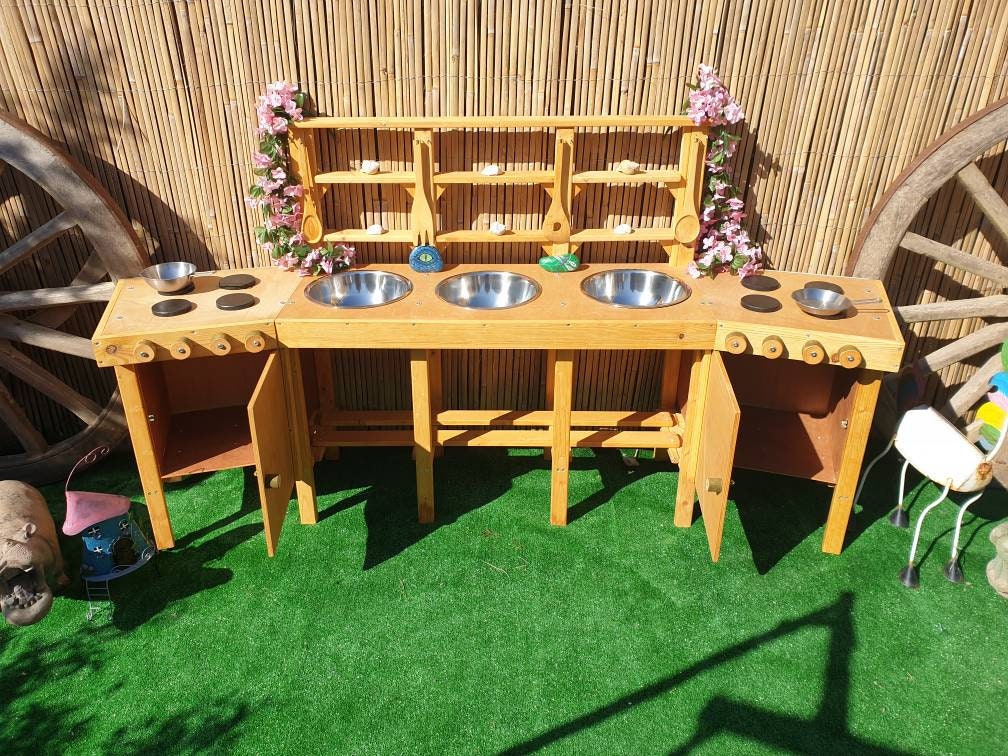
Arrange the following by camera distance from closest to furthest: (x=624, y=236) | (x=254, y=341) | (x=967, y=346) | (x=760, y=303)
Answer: (x=254, y=341)
(x=760, y=303)
(x=624, y=236)
(x=967, y=346)

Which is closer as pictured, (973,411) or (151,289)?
(151,289)

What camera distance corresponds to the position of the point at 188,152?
470 centimetres

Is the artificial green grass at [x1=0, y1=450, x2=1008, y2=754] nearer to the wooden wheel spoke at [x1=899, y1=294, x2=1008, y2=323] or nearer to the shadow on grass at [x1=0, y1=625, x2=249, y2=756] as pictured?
the shadow on grass at [x1=0, y1=625, x2=249, y2=756]

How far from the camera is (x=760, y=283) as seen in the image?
463 cm

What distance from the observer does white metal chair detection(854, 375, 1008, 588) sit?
4023mm

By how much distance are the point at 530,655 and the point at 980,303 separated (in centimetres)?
358

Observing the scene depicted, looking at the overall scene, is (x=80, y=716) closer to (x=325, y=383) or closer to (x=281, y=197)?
(x=325, y=383)

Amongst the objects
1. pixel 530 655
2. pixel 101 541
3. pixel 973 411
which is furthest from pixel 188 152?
pixel 973 411

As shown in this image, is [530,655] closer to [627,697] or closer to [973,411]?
[627,697]

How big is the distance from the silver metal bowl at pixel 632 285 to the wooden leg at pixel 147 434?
103 inches

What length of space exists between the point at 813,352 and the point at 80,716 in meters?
3.95

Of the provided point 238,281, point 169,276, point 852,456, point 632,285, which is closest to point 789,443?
point 852,456

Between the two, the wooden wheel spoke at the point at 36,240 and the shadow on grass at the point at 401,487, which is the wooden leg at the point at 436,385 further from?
the wooden wheel spoke at the point at 36,240

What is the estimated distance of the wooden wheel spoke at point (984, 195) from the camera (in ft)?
14.7
